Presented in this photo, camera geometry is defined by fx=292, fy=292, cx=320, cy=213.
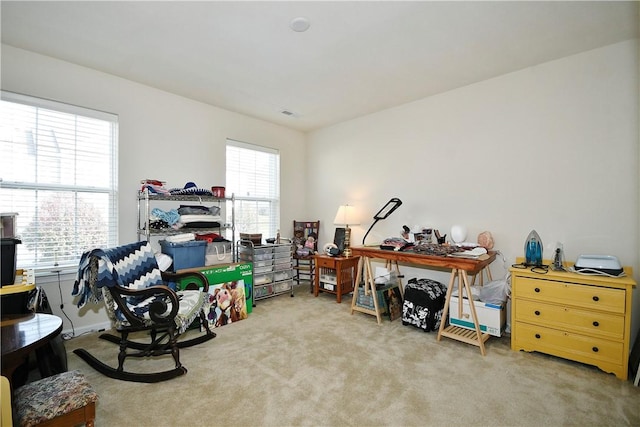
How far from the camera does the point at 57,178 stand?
9.44ft

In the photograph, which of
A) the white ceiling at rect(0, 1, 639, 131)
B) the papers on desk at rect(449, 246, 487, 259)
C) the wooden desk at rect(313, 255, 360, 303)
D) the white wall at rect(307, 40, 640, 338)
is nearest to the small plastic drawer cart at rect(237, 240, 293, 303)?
the wooden desk at rect(313, 255, 360, 303)

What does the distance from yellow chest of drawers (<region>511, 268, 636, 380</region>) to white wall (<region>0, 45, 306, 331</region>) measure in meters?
3.78

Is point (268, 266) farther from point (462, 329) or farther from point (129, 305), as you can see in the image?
point (462, 329)

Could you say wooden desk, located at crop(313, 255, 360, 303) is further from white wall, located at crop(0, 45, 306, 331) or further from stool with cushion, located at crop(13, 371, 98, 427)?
stool with cushion, located at crop(13, 371, 98, 427)

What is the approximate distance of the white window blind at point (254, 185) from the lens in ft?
14.3

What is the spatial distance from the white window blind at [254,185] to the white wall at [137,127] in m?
0.17

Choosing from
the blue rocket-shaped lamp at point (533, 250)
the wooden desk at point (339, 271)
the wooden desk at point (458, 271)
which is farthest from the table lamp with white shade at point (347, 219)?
the blue rocket-shaped lamp at point (533, 250)

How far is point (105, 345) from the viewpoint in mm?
2715

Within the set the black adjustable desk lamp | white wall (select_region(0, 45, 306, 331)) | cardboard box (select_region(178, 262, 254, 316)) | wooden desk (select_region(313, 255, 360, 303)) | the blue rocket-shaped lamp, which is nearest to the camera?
the blue rocket-shaped lamp

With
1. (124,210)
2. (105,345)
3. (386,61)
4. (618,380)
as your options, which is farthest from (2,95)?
(618,380)

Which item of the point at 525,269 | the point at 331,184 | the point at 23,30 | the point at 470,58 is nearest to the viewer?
the point at 23,30

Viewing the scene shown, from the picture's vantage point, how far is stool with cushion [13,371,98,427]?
137 cm

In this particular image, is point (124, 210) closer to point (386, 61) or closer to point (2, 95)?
point (2, 95)

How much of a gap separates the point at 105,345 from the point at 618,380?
4.18 meters
